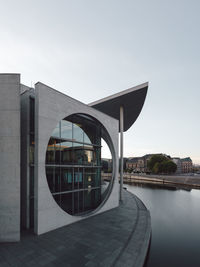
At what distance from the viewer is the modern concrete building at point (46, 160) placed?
7.09m

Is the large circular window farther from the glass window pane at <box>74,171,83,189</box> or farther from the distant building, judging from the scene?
the distant building

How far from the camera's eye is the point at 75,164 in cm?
1010

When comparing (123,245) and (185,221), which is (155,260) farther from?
(185,221)

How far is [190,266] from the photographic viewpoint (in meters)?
6.53

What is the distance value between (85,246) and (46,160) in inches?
184

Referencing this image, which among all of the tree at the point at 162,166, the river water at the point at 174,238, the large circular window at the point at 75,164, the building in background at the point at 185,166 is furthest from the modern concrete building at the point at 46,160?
the building in background at the point at 185,166

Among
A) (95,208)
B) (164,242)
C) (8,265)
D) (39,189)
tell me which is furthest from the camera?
(95,208)

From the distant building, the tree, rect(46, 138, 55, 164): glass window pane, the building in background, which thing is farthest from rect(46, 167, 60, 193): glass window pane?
the building in background

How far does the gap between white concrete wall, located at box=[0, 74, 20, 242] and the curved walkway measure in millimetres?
840

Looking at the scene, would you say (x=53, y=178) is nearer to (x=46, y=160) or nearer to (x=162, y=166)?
(x=46, y=160)

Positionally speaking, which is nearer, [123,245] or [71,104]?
[123,245]

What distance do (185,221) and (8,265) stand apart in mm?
12858

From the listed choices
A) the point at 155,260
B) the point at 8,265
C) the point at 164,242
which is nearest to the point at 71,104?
the point at 8,265

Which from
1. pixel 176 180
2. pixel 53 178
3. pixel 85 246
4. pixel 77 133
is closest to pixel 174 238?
pixel 85 246
